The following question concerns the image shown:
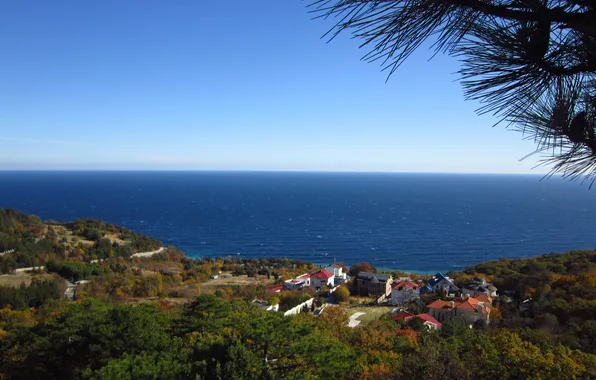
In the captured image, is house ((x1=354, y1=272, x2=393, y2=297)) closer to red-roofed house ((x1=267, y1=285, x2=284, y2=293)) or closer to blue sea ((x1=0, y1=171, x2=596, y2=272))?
red-roofed house ((x1=267, y1=285, x2=284, y2=293))

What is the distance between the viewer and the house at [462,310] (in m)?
16.1

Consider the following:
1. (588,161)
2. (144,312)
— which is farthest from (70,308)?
(588,161)

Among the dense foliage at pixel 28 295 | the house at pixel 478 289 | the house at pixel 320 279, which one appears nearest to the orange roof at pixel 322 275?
the house at pixel 320 279

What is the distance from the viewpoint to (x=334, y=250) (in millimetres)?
38469

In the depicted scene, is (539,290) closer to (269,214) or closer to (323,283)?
(323,283)

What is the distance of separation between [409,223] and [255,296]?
3713 centimetres

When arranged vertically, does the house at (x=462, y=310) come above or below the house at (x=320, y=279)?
above

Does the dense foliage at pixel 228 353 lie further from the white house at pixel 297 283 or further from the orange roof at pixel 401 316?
the white house at pixel 297 283

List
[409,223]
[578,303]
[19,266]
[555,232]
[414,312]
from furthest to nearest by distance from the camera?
[409,223], [555,232], [19,266], [414,312], [578,303]

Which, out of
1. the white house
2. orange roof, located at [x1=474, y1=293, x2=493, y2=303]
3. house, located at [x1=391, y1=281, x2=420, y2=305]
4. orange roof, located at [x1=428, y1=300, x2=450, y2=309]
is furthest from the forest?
the white house

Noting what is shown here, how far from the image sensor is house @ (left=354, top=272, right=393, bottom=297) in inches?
875

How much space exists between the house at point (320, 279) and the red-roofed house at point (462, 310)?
737cm

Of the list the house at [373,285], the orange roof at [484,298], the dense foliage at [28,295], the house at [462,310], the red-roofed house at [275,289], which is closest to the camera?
the house at [462,310]

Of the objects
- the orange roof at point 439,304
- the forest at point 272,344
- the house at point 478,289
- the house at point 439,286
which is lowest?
the house at point 439,286
